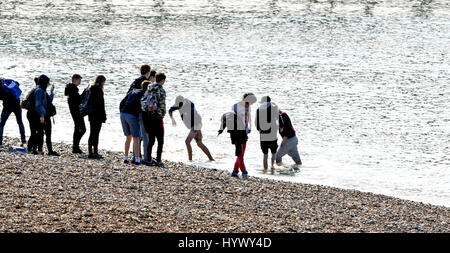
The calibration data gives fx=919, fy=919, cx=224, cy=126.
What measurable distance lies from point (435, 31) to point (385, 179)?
31.4 meters

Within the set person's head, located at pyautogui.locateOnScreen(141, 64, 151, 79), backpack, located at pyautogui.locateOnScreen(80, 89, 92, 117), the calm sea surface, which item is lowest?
the calm sea surface

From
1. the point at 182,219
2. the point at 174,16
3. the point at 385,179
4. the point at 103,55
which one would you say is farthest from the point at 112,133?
the point at 174,16

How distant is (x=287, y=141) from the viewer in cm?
1889

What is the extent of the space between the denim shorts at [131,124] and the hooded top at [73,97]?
1310 mm

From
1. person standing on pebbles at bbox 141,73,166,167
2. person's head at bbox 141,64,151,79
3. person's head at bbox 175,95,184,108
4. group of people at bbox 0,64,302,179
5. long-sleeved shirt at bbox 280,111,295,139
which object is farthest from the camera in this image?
long-sleeved shirt at bbox 280,111,295,139

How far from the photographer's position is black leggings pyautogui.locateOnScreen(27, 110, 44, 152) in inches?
634

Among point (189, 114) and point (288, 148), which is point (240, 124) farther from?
point (288, 148)

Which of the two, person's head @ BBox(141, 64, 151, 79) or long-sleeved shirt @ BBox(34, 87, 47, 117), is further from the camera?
long-sleeved shirt @ BBox(34, 87, 47, 117)

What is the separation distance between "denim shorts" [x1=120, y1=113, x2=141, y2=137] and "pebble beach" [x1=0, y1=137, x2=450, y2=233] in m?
0.58

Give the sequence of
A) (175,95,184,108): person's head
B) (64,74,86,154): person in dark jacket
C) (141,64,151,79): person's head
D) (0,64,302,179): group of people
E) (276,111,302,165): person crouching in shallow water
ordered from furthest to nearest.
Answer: (276,111,302,165): person crouching in shallow water
(175,95,184,108): person's head
(64,74,86,154): person in dark jacket
(141,64,151,79): person's head
(0,64,302,179): group of people

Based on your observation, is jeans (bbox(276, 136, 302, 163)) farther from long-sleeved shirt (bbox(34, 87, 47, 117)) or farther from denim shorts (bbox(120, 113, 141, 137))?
long-sleeved shirt (bbox(34, 87, 47, 117))

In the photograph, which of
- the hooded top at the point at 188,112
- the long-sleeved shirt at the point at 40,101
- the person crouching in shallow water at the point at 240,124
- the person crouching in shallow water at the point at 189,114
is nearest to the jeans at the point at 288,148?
the person crouching in shallow water at the point at 189,114

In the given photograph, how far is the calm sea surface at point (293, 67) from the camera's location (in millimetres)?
21648

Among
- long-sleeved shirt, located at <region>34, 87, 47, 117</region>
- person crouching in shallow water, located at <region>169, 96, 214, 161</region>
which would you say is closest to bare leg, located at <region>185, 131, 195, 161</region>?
person crouching in shallow water, located at <region>169, 96, 214, 161</region>
